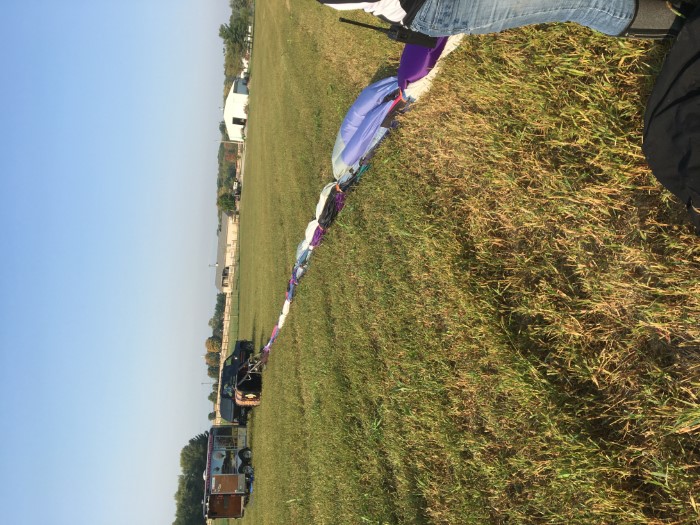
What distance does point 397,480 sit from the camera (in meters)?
4.19

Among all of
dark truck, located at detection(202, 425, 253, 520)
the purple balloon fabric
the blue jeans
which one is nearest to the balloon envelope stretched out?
the purple balloon fabric

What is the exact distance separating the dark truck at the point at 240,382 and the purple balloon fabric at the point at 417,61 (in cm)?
868

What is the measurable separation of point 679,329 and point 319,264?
5.50 metres

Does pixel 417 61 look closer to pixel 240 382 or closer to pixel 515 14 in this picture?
pixel 515 14

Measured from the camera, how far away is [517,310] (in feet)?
10.4

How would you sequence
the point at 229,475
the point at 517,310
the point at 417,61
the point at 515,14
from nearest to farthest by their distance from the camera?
the point at 515,14 < the point at 517,310 < the point at 417,61 < the point at 229,475

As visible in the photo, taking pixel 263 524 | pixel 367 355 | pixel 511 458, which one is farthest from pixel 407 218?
pixel 263 524

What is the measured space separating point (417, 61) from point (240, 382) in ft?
31.3

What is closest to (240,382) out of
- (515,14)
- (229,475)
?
(229,475)

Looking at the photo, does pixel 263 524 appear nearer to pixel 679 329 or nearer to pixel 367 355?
→ pixel 367 355

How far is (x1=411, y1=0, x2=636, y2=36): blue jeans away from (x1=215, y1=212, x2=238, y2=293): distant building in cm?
2535

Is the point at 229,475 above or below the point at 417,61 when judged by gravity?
below

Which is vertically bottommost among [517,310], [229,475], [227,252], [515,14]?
[517,310]

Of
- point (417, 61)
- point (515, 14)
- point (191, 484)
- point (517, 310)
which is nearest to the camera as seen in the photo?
point (515, 14)
